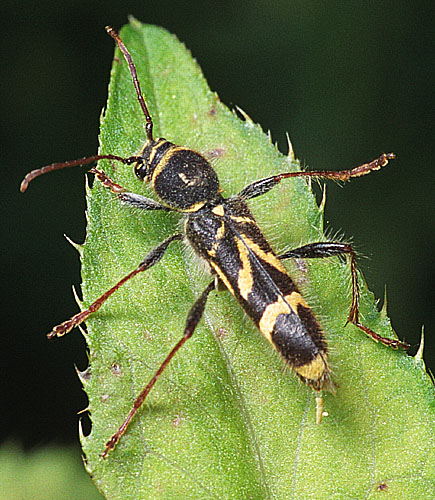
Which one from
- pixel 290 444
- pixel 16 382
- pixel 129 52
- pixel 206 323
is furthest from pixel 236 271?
pixel 16 382

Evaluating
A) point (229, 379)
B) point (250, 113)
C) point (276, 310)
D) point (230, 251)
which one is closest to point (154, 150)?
point (230, 251)

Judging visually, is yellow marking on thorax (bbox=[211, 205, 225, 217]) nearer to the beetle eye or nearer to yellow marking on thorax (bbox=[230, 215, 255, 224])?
yellow marking on thorax (bbox=[230, 215, 255, 224])

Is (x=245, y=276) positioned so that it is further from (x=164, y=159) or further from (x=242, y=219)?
(x=164, y=159)

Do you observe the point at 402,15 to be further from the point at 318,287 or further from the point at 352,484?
the point at 352,484

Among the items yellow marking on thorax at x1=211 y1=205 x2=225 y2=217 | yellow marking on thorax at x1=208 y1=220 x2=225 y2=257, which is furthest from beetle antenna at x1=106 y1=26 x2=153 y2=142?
yellow marking on thorax at x1=208 y1=220 x2=225 y2=257

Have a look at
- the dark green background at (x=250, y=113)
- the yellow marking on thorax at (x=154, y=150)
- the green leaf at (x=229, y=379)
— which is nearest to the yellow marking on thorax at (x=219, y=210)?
the green leaf at (x=229, y=379)

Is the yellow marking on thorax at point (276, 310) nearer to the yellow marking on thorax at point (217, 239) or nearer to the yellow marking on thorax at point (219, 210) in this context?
the yellow marking on thorax at point (217, 239)
